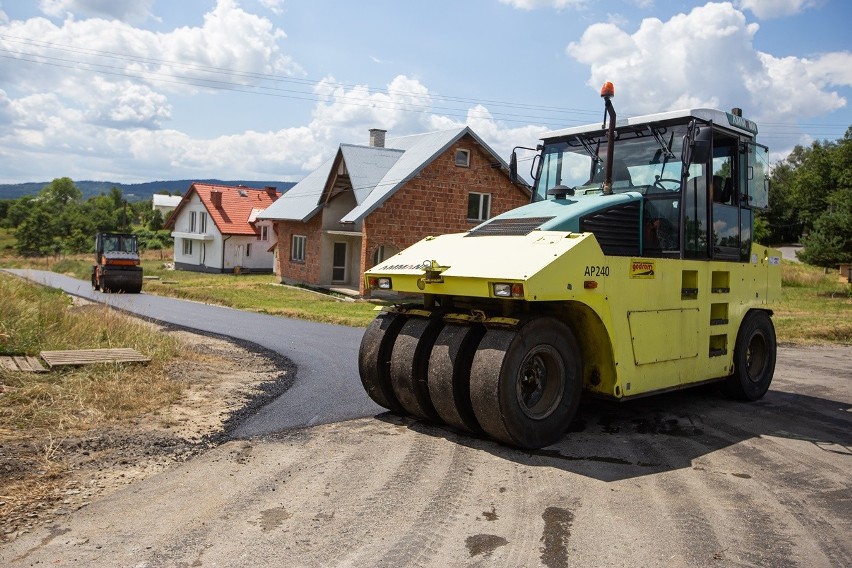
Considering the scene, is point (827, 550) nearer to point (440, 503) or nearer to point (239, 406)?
point (440, 503)

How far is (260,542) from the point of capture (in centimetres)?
449

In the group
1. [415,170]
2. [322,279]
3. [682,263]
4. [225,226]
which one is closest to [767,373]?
[682,263]

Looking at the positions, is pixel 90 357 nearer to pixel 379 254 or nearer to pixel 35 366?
pixel 35 366

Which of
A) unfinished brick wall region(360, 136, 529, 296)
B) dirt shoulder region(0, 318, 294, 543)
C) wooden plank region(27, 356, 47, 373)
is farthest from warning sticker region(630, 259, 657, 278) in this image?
unfinished brick wall region(360, 136, 529, 296)

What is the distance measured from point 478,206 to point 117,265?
14327 millimetres

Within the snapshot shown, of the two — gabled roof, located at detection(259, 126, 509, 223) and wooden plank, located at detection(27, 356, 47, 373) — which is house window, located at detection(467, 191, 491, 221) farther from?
wooden plank, located at detection(27, 356, 47, 373)

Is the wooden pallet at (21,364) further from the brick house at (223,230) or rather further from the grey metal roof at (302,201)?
the brick house at (223,230)

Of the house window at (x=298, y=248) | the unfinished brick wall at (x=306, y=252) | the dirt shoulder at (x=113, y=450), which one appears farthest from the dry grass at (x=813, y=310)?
the house window at (x=298, y=248)

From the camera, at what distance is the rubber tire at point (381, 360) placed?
7695 mm

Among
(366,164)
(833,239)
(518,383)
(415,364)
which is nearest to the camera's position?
(518,383)

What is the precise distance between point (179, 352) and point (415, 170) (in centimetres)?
1822

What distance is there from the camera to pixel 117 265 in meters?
29.2

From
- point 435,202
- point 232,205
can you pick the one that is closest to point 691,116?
point 435,202

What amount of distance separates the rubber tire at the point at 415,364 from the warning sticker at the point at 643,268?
74.6 inches
